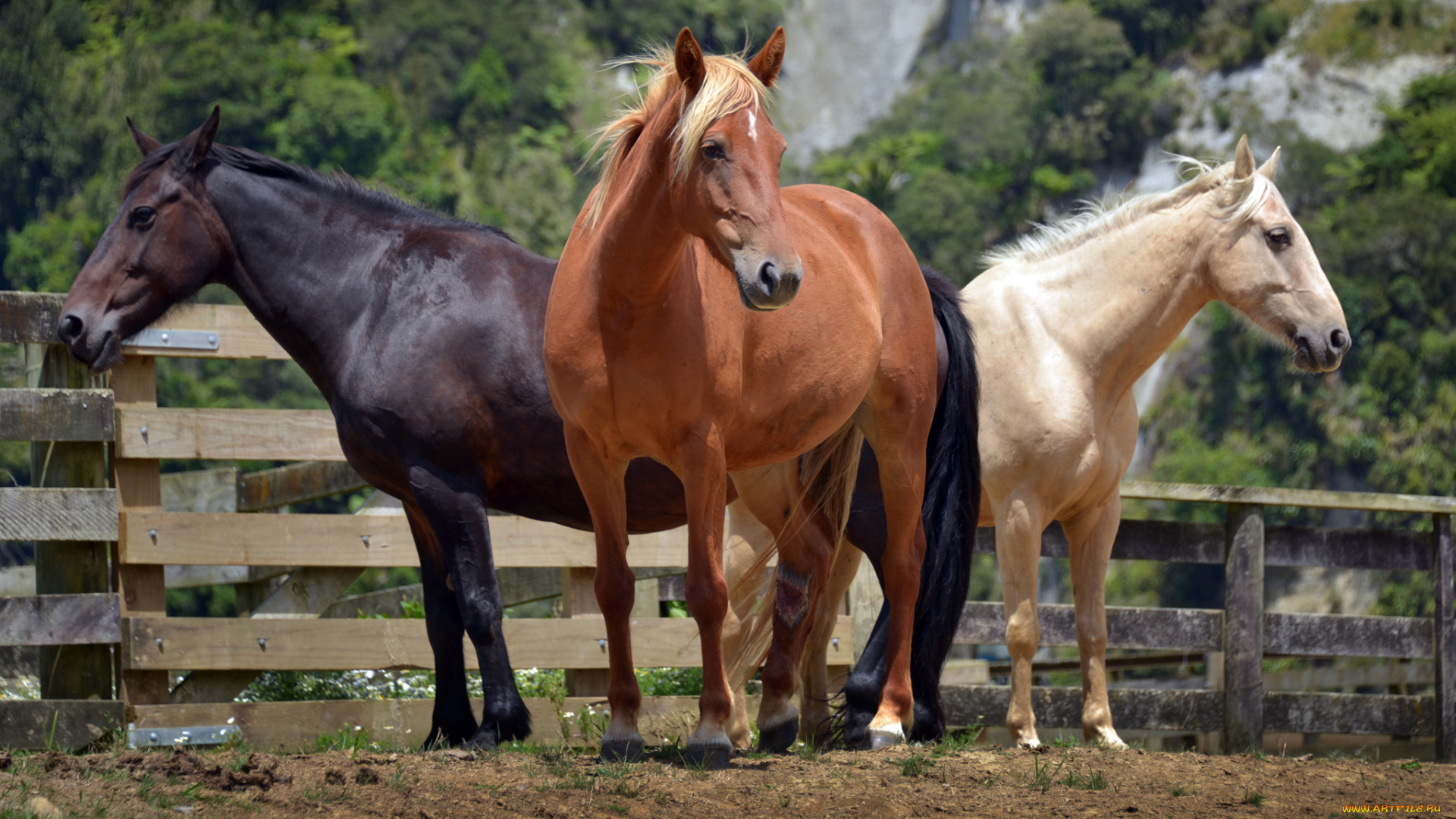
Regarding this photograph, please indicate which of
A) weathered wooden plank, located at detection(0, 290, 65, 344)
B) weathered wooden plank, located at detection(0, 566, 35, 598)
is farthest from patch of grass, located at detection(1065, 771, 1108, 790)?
weathered wooden plank, located at detection(0, 566, 35, 598)

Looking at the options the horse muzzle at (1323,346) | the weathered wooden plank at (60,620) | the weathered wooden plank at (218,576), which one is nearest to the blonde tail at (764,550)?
the horse muzzle at (1323,346)

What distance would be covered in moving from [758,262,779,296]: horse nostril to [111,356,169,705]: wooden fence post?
329 centimetres

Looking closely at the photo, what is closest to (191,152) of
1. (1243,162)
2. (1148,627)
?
(1243,162)

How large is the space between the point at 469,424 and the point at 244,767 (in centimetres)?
167

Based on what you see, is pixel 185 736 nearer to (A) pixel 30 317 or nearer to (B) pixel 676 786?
(A) pixel 30 317

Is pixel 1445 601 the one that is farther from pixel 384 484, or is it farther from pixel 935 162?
pixel 935 162

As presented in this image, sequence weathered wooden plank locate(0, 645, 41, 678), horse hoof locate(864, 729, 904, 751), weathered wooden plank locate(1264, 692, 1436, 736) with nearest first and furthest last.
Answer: horse hoof locate(864, 729, 904, 751), weathered wooden plank locate(0, 645, 41, 678), weathered wooden plank locate(1264, 692, 1436, 736)

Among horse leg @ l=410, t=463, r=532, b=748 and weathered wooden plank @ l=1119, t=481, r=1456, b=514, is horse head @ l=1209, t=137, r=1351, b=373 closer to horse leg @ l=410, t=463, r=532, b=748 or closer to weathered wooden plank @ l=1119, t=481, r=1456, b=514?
weathered wooden plank @ l=1119, t=481, r=1456, b=514

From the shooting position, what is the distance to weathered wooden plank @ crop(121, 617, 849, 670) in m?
5.25

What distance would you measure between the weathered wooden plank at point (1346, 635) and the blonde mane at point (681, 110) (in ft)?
15.1

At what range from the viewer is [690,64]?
3588 millimetres

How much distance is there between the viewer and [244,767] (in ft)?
10.9

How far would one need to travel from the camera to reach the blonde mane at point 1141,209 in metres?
5.44

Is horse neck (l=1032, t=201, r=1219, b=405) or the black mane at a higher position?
the black mane
